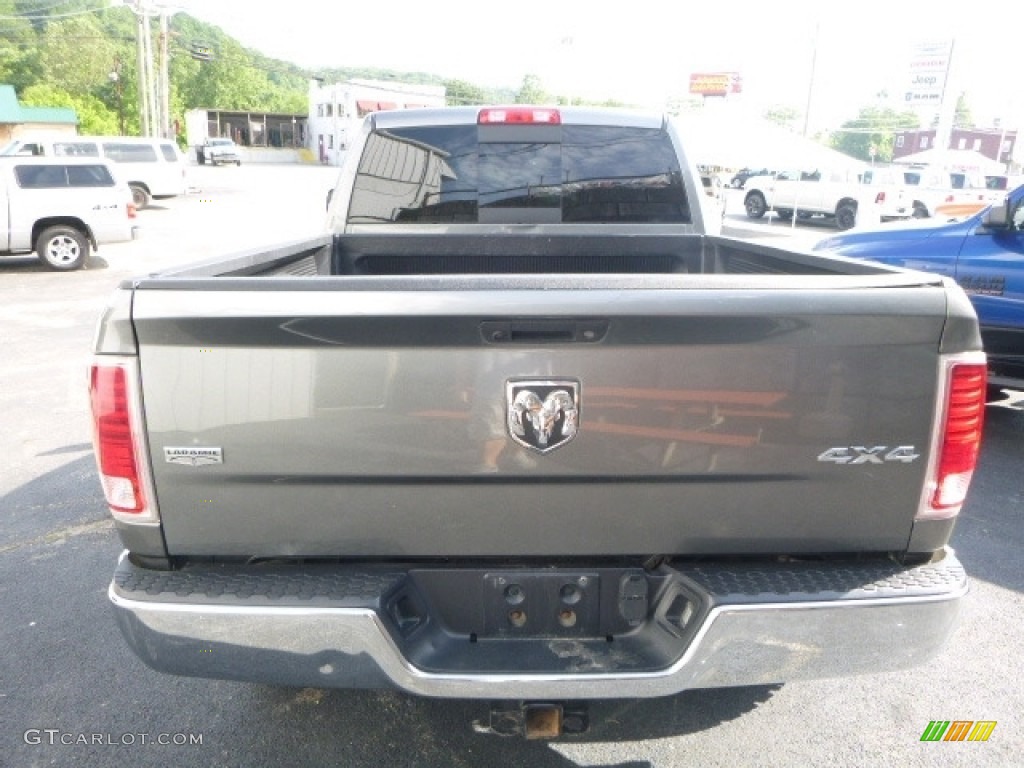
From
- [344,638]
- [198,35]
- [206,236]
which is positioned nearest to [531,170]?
[344,638]

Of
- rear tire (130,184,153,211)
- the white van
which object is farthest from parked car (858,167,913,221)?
rear tire (130,184,153,211)

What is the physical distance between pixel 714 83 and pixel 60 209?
78.8 meters

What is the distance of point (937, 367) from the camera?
2023 mm

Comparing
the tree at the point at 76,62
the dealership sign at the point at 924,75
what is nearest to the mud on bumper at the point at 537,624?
the dealership sign at the point at 924,75

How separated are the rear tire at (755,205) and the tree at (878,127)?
89205mm

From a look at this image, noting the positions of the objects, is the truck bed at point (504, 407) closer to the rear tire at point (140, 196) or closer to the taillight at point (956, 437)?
Result: the taillight at point (956, 437)

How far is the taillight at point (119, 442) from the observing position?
201 centimetres

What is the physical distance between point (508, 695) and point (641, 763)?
869 millimetres

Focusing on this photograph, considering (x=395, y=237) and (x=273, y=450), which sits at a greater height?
(x=395, y=237)

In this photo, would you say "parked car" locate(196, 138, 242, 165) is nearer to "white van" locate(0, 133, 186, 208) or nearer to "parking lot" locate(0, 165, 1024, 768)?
"white van" locate(0, 133, 186, 208)

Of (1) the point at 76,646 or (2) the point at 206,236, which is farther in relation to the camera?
(2) the point at 206,236

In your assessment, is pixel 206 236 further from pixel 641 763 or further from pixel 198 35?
pixel 198 35

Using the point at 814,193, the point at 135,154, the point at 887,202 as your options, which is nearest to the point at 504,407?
the point at 887,202

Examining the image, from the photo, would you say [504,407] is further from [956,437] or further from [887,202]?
[887,202]
